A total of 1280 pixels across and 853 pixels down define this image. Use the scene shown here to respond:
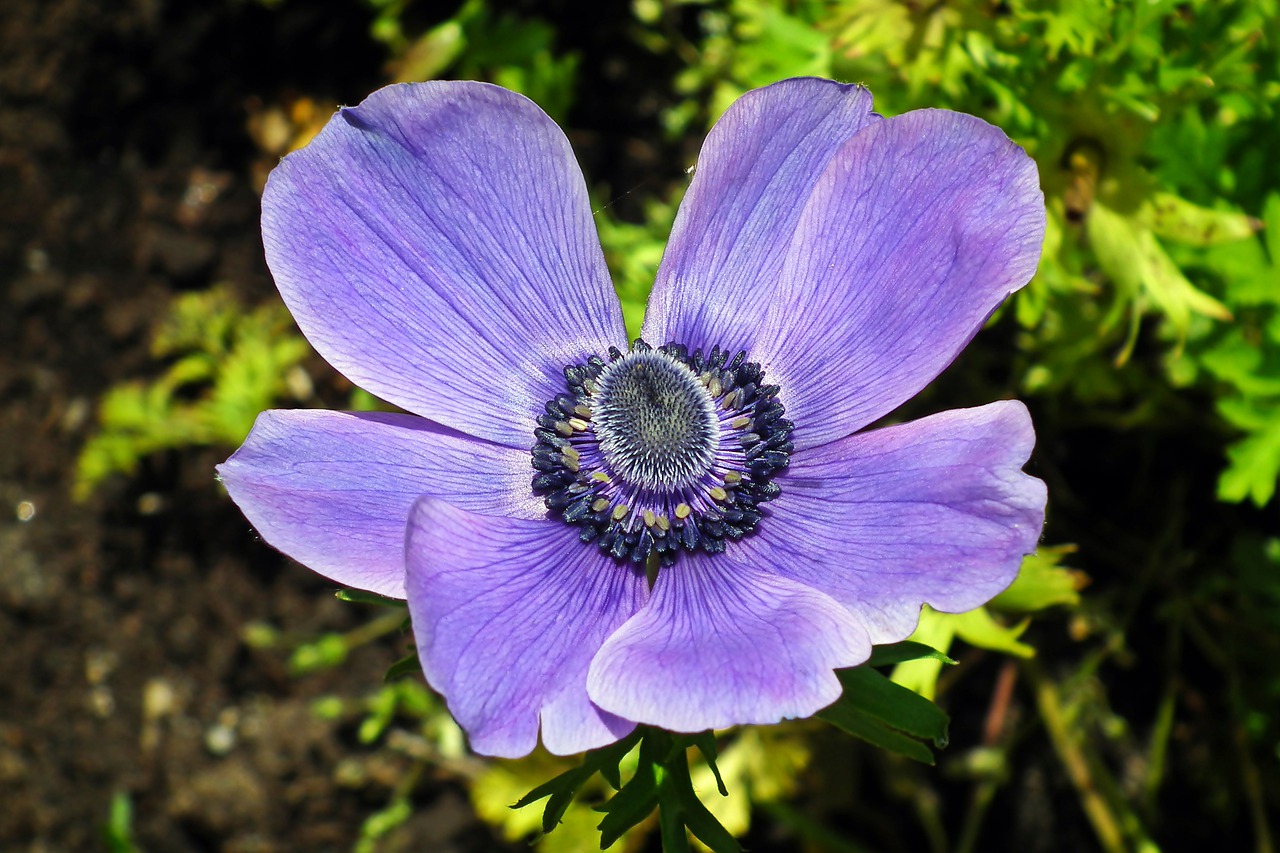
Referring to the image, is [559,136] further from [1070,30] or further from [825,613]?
[1070,30]

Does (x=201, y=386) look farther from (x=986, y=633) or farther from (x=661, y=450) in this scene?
(x=986, y=633)

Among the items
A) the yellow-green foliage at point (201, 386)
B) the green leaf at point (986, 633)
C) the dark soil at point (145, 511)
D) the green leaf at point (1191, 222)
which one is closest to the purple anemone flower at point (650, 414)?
the green leaf at point (986, 633)

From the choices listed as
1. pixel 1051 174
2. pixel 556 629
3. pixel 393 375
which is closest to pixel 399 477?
pixel 393 375

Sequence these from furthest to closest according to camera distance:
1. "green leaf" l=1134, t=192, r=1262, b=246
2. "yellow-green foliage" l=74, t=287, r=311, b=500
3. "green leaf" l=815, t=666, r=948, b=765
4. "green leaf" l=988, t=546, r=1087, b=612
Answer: "yellow-green foliage" l=74, t=287, r=311, b=500, "green leaf" l=1134, t=192, r=1262, b=246, "green leaf" l=988, t=546, r=1087, b=612, "green leaf" l=815, t=666, r=948, b=765

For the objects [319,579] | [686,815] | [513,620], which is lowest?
[319,579]

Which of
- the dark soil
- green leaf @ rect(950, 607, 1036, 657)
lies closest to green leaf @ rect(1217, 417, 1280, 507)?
green leaf @ rect(950, 607, 1036, 657)

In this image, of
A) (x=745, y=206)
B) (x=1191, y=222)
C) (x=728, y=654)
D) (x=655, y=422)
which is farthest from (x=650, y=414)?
(x=1191, y=222)

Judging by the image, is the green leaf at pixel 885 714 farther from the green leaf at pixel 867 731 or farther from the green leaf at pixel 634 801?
the green leaf at pixel 634 801

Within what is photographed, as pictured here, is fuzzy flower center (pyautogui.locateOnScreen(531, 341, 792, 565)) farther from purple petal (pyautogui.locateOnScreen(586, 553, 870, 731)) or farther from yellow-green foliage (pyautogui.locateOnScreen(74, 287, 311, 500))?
yellow-green foliage (pyautogui.locateOnScreen(74, 287, 311, 500))
